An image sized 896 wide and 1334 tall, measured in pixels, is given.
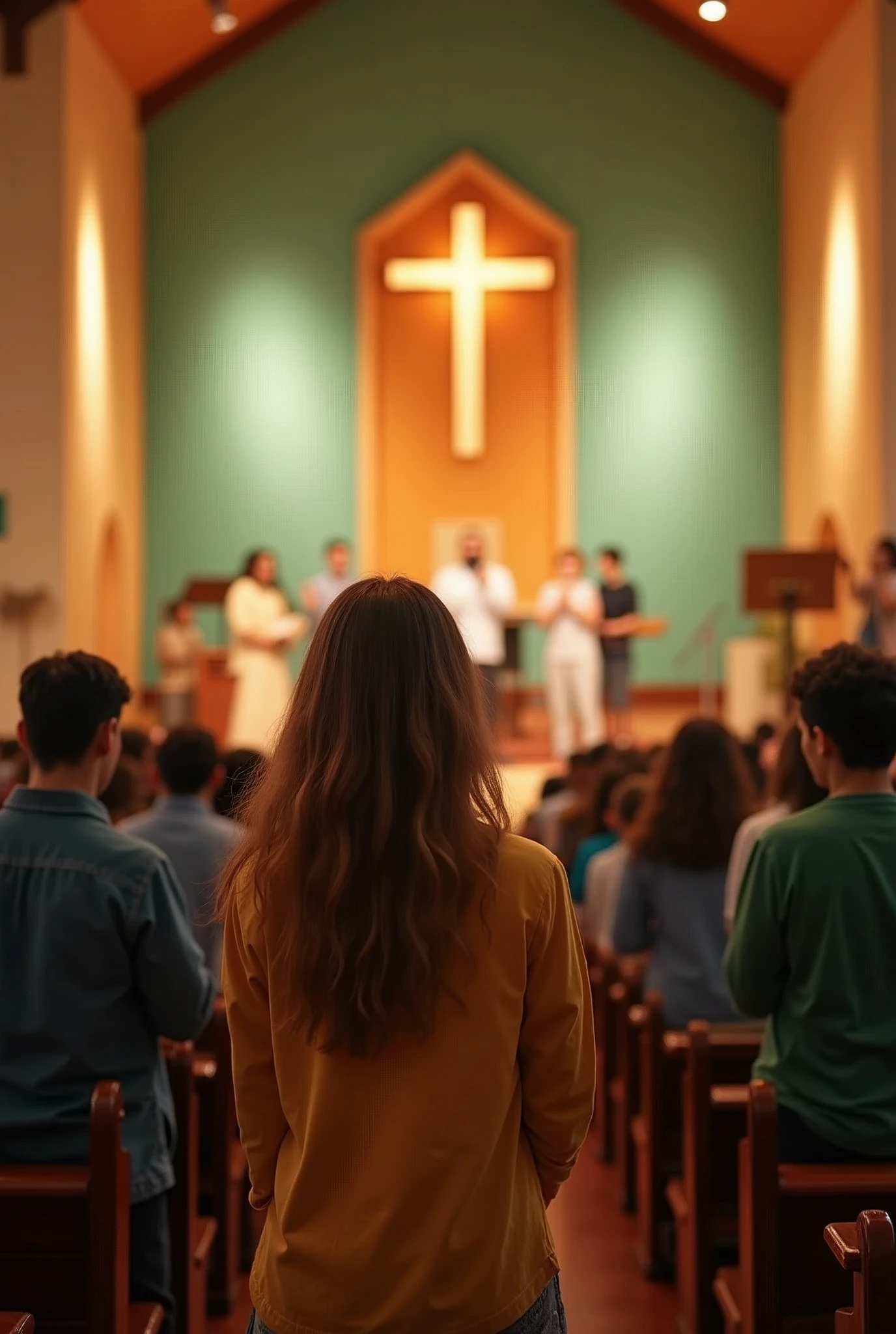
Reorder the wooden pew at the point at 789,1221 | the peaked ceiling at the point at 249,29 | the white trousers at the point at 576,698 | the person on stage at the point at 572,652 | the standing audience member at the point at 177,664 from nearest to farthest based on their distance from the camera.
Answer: the wooden pew at the point at 789,1221 < the person on stage at the point at 572,652 < the white trousers at the point at 576,698 < the peaked ceiling at the point at 249,29 < the standing audience member at the point at 177,664

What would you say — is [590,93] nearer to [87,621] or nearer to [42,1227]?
[87,621]

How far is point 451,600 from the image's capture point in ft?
40.8

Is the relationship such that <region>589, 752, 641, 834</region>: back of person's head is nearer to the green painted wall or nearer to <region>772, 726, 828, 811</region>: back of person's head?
<region>772, 726, 828, 811</region>: back of person's head

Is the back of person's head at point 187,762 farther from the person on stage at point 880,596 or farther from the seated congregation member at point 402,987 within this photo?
the person on stage at point 880,596

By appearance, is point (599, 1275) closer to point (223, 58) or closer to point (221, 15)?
point (221, 15)

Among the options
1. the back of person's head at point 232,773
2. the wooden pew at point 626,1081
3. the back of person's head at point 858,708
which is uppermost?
the back of person's head at point 858,708

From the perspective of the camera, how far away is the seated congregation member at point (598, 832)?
5809mm

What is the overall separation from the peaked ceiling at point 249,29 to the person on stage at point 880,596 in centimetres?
502

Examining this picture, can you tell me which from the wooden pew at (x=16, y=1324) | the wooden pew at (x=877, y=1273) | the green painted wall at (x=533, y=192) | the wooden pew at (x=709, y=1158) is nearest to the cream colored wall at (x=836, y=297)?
the green painted wall at (x=533, y=192)

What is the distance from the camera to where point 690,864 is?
430cm

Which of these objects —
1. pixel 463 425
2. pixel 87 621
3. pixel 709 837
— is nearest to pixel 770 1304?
pixel 709 837

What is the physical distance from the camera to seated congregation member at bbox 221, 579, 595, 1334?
6.16 ft

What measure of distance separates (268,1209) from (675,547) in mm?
13786

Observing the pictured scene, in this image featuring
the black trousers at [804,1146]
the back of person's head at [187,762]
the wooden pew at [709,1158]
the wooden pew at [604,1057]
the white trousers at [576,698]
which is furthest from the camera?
the white trousers at [576,698]
